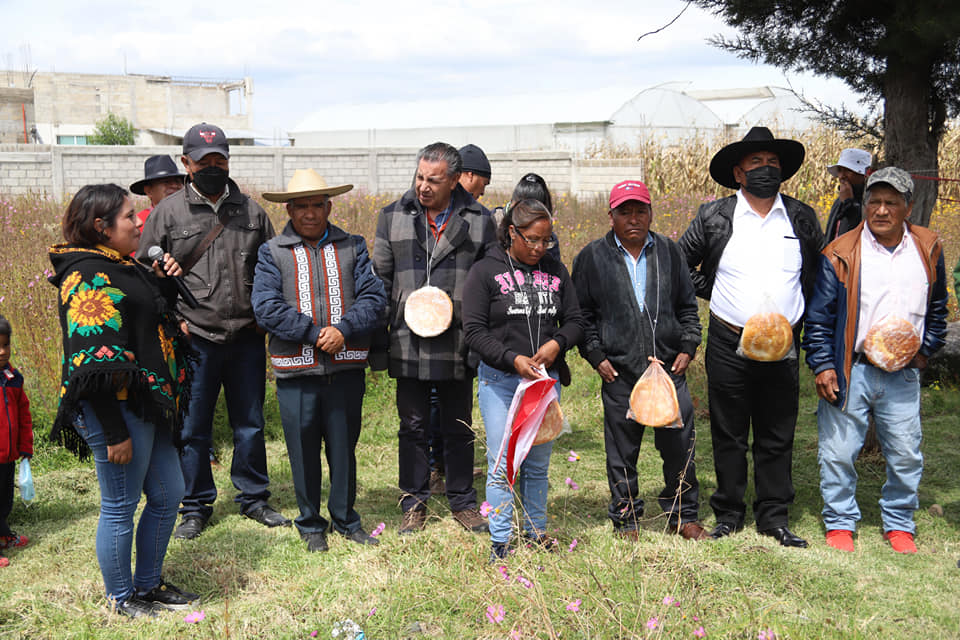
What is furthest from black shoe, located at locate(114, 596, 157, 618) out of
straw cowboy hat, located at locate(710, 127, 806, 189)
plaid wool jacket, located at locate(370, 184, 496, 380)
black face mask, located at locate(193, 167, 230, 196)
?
straw cowboy hat, located at locate(710, 127, 806, 189)

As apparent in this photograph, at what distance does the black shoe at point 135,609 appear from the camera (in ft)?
11.8

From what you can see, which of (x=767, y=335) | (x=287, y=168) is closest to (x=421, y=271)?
(x=767, y=335)

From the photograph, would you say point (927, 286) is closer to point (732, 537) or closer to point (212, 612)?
point (732, 537)

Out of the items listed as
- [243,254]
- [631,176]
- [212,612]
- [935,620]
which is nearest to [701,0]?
[243,254]

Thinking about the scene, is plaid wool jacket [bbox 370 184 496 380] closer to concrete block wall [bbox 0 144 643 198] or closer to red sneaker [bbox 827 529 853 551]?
red sneaker [bbox 827 529 853 551]

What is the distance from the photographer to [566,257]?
10172mm

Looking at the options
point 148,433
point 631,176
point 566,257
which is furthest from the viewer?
point 631,176

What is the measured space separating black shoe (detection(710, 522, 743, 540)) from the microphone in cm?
316

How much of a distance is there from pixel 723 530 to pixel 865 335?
4.33ft

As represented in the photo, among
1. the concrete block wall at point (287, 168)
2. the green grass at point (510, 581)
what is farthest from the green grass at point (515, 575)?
the concrete block wall at point (287, 168)

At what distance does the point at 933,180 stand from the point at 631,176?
12.9 metres

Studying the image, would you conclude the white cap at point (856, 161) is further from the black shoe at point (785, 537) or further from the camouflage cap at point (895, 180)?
the black shoe at point (785, 537)

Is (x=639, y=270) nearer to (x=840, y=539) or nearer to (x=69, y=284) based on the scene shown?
(x=840, y=539)

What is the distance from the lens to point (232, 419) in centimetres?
495
